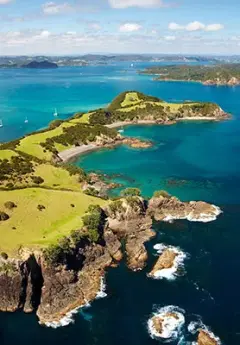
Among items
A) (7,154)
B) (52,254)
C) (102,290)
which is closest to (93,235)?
(52,254)

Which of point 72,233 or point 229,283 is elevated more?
point 72,233

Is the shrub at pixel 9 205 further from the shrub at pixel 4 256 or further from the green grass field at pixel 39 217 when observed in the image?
the shrub at pixel 4 256

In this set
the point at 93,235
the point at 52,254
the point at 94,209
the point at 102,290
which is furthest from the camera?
the point at 94,209

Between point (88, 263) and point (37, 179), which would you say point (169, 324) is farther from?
point (37, 179)

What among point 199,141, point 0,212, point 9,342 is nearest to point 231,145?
point 199,141

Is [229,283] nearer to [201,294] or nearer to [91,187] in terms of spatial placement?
[201,294]
